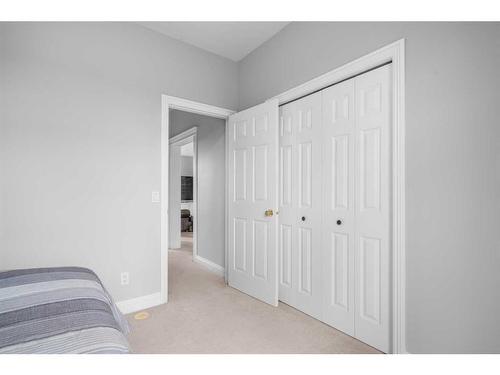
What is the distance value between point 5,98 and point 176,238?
376cm

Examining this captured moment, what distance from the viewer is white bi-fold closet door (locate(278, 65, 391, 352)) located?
72.0 inches

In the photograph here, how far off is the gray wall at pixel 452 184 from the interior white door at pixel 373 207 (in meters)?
0.15

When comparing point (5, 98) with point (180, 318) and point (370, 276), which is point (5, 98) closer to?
point (180, 318)

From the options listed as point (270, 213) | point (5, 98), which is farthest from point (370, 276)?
point (5, 98)

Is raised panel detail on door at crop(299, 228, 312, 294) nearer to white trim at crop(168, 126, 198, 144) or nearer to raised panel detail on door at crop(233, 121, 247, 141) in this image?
raised panel detail on door at crop(233, 121, 247, 141)

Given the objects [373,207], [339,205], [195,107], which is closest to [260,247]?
[339,205]

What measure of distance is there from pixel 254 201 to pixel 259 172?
0.31 metres

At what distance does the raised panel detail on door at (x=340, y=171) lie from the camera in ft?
6.69

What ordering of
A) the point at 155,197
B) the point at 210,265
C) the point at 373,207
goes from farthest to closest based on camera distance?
the point at 210,265 < the point at 155,197 < the point at 373,207

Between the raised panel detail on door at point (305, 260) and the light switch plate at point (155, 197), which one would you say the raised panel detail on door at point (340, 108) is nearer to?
the raised panel detail on door at point (305, 260)

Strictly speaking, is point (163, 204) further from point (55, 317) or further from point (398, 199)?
point (398, 199)

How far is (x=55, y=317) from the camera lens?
40.3 inches

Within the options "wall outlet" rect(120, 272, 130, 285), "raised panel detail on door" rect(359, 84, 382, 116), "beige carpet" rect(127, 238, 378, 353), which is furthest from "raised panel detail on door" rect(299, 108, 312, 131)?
"wall outlet" rect(120, 272, 130, 285)
